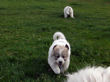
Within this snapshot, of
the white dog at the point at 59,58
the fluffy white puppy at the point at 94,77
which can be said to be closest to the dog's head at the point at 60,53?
the white dog at the point at 59,58

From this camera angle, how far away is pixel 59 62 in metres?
4.73

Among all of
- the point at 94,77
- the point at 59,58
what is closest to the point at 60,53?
the point at 59,58

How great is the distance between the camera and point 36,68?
4887 mm

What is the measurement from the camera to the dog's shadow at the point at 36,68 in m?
4.60

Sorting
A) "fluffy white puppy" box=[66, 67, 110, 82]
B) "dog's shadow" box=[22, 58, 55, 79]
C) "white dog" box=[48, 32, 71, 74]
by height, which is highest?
"fluffy white puppy" box=[66, 67, 110, 82]

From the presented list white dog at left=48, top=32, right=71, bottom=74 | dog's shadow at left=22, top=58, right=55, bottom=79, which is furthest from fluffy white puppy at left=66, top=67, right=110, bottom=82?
white dog at left=48, top=32, right=71, bottom=74

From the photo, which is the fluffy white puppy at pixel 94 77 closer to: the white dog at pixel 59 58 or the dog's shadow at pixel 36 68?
the dog's shadow at pixel 36 68

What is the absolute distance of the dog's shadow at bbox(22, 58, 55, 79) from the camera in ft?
15.1

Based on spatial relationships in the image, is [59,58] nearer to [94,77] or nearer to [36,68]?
[36,68]

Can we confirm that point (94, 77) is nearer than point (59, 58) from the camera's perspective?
Yes

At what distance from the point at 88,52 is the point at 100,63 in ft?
2.92

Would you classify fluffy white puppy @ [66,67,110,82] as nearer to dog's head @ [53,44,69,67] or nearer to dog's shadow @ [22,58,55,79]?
dog's shadow @ [22,58,55,79]

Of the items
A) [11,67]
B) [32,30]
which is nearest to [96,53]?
[11,67]

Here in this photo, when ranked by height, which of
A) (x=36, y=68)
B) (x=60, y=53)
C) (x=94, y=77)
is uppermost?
(x=94, y=77)
